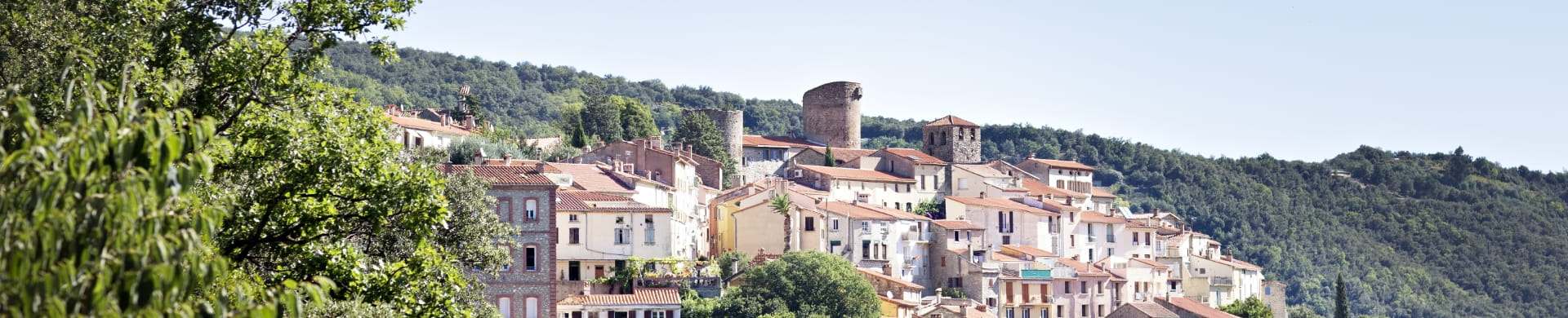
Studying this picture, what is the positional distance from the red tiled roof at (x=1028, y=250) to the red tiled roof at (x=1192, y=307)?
7101 millimetres

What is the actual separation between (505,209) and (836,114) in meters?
73.9

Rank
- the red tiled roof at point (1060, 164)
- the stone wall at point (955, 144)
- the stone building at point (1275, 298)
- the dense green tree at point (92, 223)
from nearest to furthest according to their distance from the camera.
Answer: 1. the dense green tree at point (92, 223)
2. the stone building at point (1275, 298)
3. the stone wall at point (955, 144)
4. the red tiled roof at point (1060, 164)

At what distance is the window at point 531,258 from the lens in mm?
49719

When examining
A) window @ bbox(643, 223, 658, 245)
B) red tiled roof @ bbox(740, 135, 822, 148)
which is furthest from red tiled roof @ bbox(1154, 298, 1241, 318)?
window @ bbox(643, 223, 658, 245)

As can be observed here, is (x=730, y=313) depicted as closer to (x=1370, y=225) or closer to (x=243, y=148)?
(x=243, y=148)

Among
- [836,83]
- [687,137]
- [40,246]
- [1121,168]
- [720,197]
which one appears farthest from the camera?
[1121,168]

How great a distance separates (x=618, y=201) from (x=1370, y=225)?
136 metres

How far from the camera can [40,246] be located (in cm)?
935

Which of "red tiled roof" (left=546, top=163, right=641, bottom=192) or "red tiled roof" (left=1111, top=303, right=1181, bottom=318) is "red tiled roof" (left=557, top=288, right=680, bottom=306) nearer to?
"red tiled roof" (left=546, top=163, right=641, bottom=192)

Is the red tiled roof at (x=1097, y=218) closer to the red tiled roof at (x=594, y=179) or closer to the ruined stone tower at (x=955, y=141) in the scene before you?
the ruined stone tower at (x=955, y=141)

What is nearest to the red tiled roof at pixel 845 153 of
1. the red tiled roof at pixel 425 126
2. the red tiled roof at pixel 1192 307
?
the red tiled roof at pixel 1192 307

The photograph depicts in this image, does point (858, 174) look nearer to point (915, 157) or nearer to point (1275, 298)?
point (915, 157)

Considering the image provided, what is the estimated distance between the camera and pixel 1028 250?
88312 mm

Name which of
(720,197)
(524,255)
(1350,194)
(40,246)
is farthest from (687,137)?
(1350,194)
